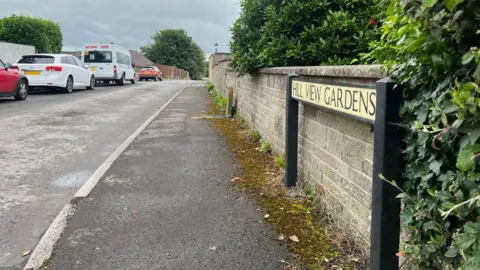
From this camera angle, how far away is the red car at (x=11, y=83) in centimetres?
1418

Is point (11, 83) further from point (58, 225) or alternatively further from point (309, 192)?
point (309, 192)

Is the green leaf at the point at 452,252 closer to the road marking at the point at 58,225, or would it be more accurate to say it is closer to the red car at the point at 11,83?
the road marking at the point at 58,225

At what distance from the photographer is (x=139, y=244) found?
3.59 meters

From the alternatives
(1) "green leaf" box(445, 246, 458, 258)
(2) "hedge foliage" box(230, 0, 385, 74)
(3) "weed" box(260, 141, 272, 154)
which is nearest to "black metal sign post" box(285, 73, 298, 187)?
(2) "hedge foliage" box(230, 0, 385, 74)

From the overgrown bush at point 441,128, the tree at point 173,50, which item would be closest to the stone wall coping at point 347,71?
the overgrown bush at point 441,128

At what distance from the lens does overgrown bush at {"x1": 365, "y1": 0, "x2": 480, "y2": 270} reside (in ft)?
5.58

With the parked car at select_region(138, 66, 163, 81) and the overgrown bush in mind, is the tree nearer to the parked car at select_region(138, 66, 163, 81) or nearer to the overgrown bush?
the parked car at select_region(138, 66, 163, 81)

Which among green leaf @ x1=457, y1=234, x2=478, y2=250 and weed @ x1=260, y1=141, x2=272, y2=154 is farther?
weed @ x1=260, y1=141, x2=272, y2=154

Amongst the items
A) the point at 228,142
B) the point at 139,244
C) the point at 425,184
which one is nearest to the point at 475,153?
the point at 425,184

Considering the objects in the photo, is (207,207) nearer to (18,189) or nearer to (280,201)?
(280,201)

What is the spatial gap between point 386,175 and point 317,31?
12.4 feet

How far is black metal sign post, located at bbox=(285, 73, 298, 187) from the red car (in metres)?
12.4

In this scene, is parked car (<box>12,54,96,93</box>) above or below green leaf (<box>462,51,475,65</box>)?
above

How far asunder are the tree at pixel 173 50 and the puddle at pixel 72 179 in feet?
263
